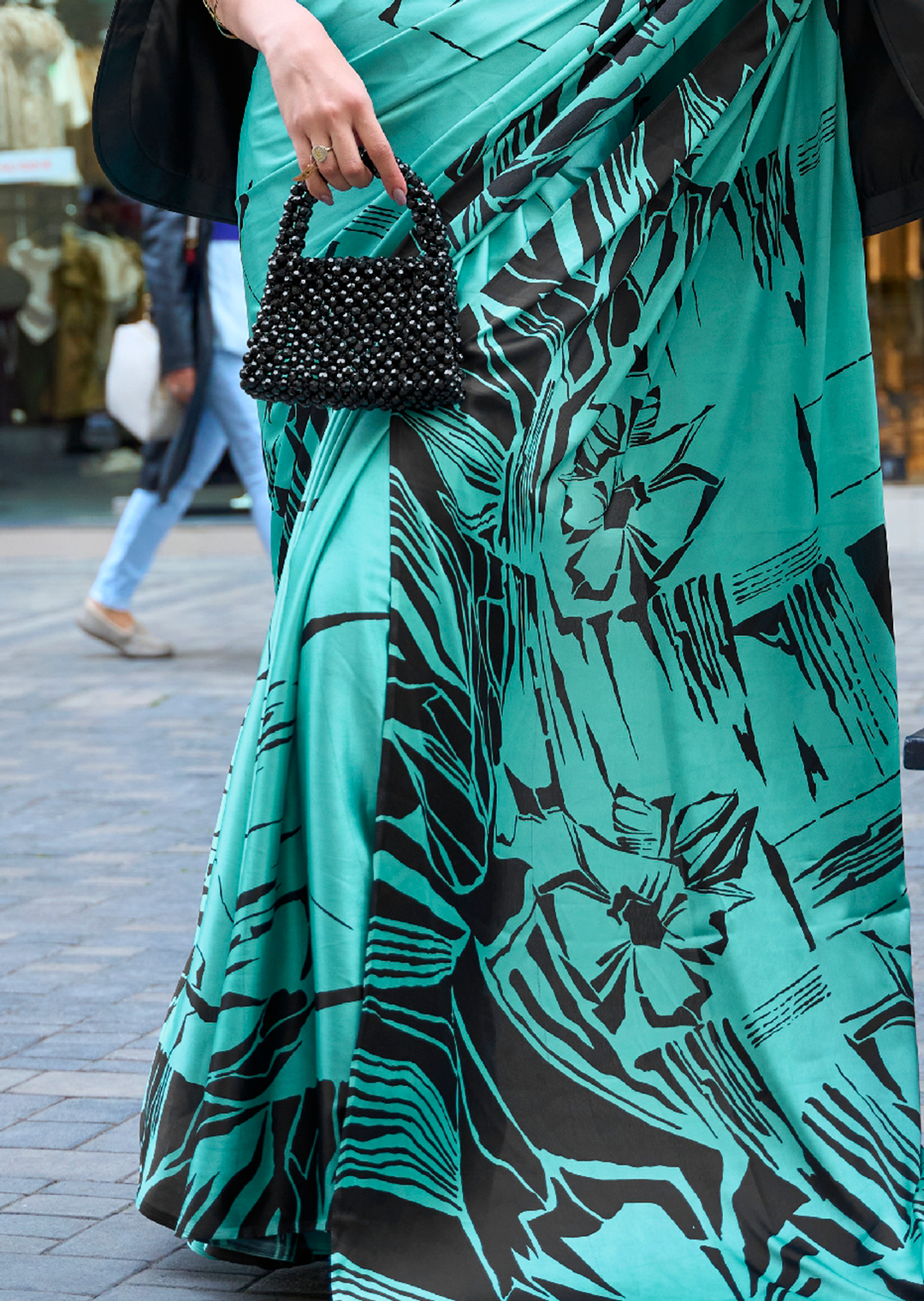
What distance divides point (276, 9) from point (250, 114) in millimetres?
202

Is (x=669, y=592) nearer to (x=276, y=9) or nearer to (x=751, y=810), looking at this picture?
(x=751, y=810)

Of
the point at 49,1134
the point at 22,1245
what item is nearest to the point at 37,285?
the point at 49,1134

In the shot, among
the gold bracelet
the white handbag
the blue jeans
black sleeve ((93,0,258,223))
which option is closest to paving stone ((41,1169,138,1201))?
black sleeve ((93,0,258,223))

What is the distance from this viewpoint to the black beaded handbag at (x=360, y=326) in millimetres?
1870

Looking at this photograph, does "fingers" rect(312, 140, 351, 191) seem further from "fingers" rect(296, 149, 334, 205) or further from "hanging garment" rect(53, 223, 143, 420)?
"hanging garment" rect(53, 223, 143, 420)

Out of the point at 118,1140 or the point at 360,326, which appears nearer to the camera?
the point at 360,326

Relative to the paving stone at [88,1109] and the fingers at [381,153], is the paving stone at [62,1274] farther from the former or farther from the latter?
the fingers at [381,153]

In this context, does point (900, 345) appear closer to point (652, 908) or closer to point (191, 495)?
point (191, 495)

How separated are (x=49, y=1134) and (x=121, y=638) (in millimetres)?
4687

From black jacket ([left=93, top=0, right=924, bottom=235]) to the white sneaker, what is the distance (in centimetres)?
491

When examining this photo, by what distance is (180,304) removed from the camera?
21.8ft

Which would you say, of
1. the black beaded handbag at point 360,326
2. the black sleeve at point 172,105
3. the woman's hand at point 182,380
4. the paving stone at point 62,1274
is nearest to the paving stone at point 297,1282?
the paving stone at point 62,1274

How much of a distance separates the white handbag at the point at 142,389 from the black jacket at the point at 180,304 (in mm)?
117

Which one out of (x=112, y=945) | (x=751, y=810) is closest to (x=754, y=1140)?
(x=751, y=810)
